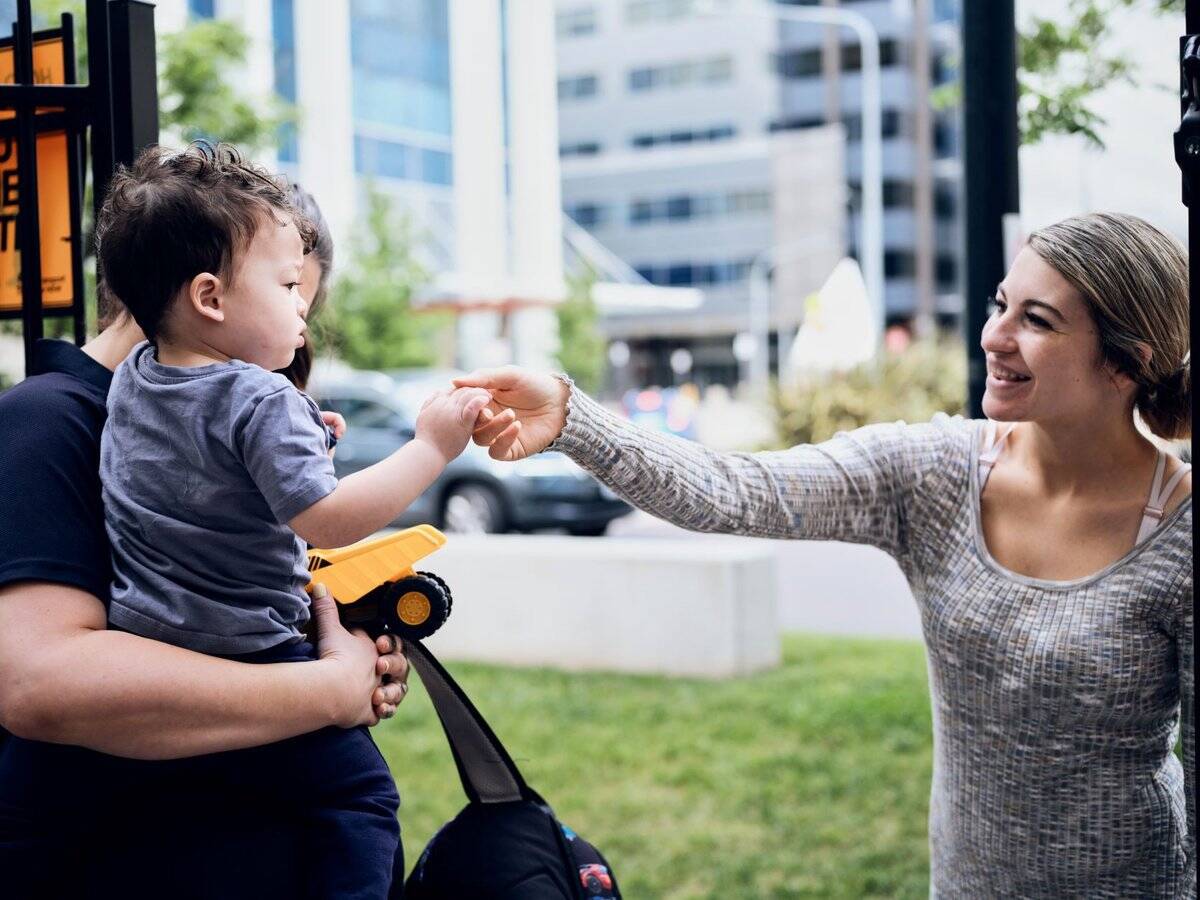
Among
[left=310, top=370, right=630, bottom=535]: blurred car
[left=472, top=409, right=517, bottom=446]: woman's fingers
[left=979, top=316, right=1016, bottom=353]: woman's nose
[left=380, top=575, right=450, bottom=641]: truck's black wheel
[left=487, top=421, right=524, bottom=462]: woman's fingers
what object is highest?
[left=979, top=316, right=1016, bottom=353]: woman's nose

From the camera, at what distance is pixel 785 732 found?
20.1ft

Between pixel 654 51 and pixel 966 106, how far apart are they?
67.7 meters

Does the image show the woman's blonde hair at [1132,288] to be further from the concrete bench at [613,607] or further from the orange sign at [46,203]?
the concrete bench at [613,607]

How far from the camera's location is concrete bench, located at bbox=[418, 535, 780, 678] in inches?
283

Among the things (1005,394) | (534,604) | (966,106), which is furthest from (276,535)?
(534,604)

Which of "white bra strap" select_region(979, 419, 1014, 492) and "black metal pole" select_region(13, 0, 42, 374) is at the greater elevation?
"black metal pole" select_region(13, 0, 42, 374)

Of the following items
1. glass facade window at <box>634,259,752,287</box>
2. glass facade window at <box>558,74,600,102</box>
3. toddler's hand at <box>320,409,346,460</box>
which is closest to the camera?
toddler's hand at <box>320,409,346,460</box>

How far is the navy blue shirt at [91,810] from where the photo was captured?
1.55 m

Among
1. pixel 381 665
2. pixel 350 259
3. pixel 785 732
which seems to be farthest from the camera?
pixel 350 259

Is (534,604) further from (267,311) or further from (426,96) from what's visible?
(426,96)

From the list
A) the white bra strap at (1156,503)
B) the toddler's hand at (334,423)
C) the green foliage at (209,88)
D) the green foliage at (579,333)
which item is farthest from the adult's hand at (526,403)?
the green foliage at (579,333)

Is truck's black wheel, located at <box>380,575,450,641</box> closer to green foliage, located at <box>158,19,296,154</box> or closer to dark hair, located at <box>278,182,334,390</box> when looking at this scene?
dark hair, located at <box>278,182,334,390</box>

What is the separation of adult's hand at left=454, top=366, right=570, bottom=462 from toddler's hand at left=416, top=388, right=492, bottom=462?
215mm

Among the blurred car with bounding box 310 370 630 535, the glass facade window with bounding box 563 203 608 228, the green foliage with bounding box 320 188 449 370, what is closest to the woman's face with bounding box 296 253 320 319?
the blurred car with bounding box 310 370 630 535
